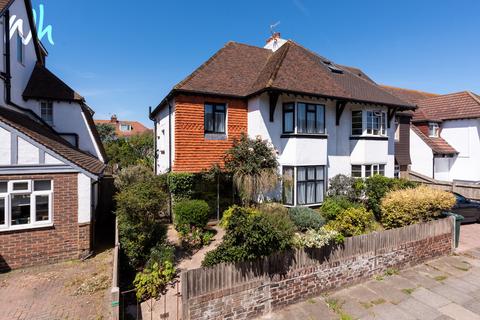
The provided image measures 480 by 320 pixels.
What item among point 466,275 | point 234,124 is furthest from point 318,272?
point 234,124

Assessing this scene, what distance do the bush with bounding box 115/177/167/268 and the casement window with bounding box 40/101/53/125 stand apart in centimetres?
888

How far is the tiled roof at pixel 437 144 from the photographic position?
2327cm

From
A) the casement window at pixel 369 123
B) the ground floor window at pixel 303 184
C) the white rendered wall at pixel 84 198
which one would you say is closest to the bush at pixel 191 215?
the white rendered wall at pixel 84 198

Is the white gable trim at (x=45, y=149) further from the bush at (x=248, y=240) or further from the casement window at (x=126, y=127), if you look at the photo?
the casement window at (x=126, y=127)

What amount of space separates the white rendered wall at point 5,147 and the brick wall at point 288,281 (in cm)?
750

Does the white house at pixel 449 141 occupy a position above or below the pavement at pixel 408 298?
above

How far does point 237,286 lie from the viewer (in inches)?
254

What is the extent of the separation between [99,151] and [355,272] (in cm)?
1489

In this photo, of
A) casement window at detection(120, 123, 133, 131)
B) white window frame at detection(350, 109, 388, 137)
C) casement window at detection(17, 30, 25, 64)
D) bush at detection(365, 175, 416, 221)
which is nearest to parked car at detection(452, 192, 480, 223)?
bush at detection(365, 175, 416, 221)

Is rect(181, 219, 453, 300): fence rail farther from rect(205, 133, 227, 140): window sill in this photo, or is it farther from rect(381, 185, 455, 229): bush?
rect(205, 133, 227, 140): window sill

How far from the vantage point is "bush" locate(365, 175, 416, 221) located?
13633mm

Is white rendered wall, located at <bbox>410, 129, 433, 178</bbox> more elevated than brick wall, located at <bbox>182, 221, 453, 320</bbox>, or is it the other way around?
white rendered wall, located at <bbox>410, 129, 433, 178</bbox>

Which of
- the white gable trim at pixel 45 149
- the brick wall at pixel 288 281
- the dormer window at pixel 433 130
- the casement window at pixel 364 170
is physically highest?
the dormer window at pixel 433 130

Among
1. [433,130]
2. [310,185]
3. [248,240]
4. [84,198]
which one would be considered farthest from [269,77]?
[433,130]
